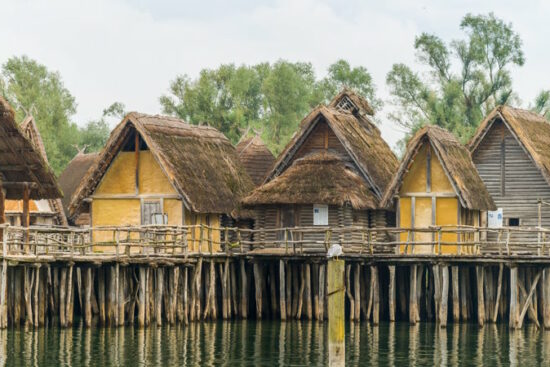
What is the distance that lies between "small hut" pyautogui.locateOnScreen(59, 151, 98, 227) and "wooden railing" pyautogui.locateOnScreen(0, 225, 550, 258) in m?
17.0

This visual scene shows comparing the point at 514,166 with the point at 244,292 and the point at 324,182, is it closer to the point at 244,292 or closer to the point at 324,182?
the point at 324,182

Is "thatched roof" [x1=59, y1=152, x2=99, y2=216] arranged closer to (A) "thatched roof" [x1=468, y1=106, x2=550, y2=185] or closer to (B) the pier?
(B) the pier

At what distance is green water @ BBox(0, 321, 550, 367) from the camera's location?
4075 centimetres

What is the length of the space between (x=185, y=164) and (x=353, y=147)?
623cm

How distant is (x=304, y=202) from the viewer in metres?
54.1

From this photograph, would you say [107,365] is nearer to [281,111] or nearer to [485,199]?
[485,199]

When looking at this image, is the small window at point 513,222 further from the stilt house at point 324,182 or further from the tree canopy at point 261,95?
the tree canopy at point 261,95

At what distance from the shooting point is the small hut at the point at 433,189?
52.6m

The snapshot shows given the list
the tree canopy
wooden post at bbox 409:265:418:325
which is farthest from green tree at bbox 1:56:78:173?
wooden post at bbox 409:265:418:325

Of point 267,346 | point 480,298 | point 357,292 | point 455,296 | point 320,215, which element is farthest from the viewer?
point 320,215

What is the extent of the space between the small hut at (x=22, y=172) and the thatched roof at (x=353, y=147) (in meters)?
9.66

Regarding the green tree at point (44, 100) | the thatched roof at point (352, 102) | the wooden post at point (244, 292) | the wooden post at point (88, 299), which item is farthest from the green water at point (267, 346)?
the green tree at point (44, 100)

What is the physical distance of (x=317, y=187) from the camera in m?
54.5

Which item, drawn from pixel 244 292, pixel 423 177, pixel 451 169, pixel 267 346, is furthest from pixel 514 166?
pixel 267 346
